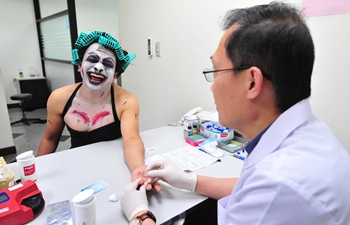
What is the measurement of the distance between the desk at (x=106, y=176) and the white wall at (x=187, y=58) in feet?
2.02

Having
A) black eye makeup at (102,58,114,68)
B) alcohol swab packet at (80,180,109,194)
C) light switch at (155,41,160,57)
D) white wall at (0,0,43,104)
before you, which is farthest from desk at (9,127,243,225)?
white wall at (0,0,43,104)

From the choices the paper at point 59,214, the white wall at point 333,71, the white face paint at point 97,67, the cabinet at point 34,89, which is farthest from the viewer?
the cabinet at point 34,89

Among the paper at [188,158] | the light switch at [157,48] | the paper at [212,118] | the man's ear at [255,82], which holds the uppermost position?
the light switch at [157,48]

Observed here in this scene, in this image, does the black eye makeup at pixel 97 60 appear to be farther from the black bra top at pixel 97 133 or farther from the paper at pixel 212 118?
the paper at pixel 212 118

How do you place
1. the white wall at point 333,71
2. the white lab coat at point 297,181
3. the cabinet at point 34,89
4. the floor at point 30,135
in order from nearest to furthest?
the white lab coat at point 297,181 < the white wall at point 333,71 < the floor at point 30,135 < the cabinet at point 34,89

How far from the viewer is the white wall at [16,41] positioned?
4789 millimetres

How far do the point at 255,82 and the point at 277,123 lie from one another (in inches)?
4.7

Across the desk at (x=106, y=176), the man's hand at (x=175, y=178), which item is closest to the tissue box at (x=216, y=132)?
the desk at (x=106, y=176)

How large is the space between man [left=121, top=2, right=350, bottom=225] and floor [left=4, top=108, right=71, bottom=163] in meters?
2.89

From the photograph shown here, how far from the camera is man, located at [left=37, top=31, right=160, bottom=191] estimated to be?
1409 mm

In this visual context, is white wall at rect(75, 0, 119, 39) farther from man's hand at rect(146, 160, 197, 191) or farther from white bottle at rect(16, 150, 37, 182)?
man's hand at rect(146, 160, 197, 191)

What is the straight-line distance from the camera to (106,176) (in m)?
1.10

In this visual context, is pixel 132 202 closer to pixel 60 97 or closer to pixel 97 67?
pixel 97 67

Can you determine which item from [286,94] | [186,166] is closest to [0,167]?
[186,166]
